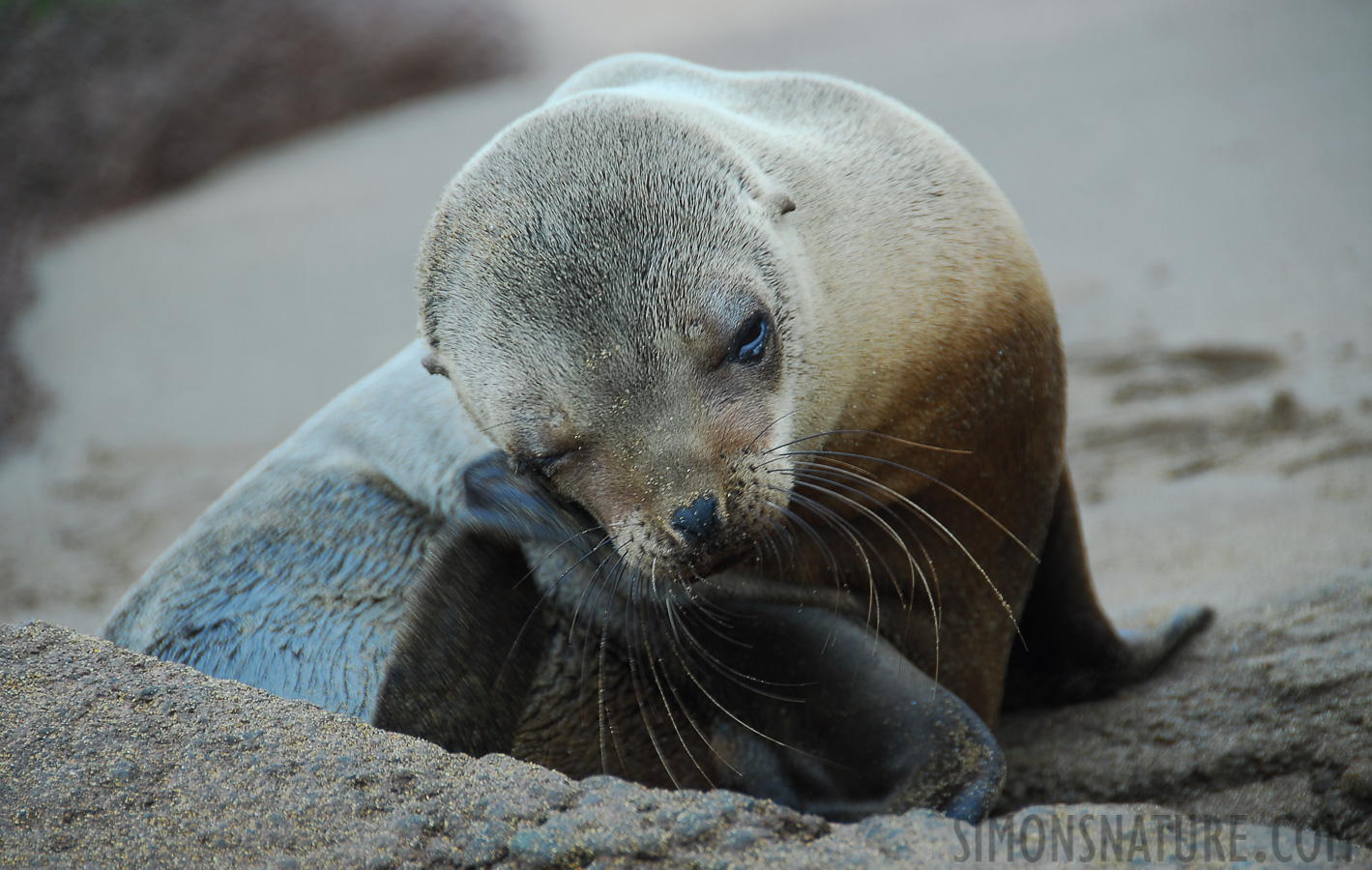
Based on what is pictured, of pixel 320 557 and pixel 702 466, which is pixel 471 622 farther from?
pixel 702 466

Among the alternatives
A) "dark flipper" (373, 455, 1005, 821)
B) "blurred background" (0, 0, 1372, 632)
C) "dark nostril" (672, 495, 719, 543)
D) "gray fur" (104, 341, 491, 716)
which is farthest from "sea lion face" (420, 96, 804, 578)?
"blurred background" (0, 0, 1372, 632)

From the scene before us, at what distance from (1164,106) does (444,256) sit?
22.3 feet

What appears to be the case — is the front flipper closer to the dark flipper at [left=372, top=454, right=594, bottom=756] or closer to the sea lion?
the sea lion

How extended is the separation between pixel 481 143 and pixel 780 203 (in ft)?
25.5

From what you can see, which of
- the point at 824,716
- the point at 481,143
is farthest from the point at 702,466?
the point at 481,143

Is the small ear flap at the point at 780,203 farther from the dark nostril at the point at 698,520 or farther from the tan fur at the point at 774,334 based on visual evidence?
the dark nostril at the point at 698,520

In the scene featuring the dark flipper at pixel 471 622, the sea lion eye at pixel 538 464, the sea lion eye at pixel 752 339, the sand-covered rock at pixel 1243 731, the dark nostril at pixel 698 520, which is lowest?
the sand-covered rock at pixel 1243 731

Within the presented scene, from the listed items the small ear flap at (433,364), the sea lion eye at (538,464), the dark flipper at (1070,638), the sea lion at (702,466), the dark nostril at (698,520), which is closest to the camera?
the dark nostril at (698,520)

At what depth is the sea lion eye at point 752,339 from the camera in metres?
2.15

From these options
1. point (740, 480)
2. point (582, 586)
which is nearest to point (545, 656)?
point (582, 586)

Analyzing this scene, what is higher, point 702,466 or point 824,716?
point 702,466

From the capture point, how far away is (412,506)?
2.88 m

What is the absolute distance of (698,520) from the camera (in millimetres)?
1978

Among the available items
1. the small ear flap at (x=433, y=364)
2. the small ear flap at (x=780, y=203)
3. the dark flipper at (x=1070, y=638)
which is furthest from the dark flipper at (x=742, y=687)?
the small ear flap at (x=780, y=203)
